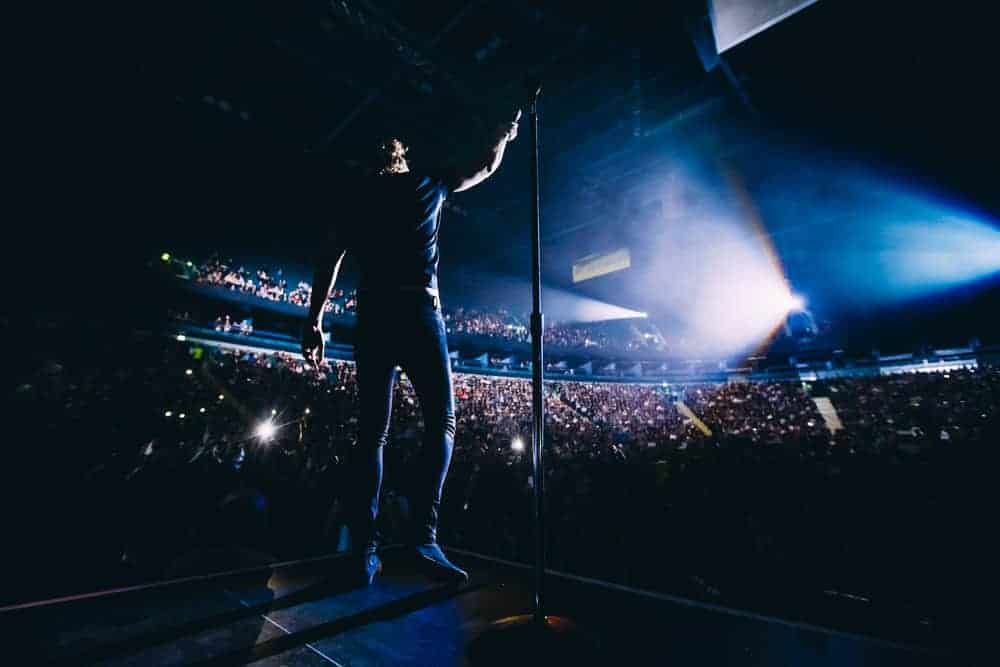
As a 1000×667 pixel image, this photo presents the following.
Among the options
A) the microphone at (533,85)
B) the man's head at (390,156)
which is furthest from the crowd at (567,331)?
the microphone at (533,85)

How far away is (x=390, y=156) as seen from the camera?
6.74 ft

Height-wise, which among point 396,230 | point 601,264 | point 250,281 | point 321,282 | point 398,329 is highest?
point 601,264

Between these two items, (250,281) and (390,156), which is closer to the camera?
(390,156)

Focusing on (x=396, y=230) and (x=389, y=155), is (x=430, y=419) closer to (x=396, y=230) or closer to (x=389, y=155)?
(x=396, y=230)

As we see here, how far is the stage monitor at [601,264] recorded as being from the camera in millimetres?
9945

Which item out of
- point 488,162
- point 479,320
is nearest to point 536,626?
point 488,162

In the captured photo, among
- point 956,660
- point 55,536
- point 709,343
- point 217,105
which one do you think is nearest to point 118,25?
point 217,105

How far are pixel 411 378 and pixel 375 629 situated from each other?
912 millimetres

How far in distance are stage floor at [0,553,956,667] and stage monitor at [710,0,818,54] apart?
4.91 m

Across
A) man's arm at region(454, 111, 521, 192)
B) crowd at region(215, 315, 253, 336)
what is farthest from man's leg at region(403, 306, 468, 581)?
crowd at region(215, 315, 253, 336)

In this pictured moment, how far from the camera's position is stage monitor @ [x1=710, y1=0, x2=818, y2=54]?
11.7 feet

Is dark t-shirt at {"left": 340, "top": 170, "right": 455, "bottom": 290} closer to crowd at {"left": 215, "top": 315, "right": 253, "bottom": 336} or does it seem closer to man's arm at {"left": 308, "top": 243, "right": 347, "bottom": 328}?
man's arm at {"left": 308, "top": 243, "right": 347, "bottom": 328}

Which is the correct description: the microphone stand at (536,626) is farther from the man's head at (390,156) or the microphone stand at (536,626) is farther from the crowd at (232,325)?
the crowd at (232,325)

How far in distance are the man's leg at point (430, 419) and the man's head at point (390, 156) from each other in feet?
2.78
